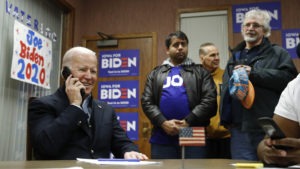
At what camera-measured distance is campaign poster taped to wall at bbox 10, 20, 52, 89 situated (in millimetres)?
3386

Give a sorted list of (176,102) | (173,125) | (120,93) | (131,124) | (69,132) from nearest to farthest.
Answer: (69,132)
(173,125)
(176,102)
(131,124)
(120,93)

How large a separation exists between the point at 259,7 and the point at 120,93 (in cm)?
197

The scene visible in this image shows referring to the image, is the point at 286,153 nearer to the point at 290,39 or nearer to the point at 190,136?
the point at 190,136

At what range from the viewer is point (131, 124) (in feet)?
14.7

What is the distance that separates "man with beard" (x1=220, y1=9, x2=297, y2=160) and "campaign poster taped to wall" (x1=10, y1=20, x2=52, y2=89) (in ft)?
6.32

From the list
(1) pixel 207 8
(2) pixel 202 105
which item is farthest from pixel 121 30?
(2) pixel 202 105

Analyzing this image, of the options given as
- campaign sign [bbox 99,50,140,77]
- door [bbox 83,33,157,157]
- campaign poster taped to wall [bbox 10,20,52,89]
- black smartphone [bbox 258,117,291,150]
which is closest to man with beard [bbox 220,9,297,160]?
black smartphone [bbox 258,117,291,150]

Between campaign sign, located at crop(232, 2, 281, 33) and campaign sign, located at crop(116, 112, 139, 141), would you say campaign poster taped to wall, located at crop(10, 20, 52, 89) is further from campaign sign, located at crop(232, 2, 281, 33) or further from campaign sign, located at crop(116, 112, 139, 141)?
campaign sign, located at crop(232, 2, 281, 33)

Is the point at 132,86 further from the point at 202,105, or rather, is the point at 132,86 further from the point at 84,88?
the point at 84,88

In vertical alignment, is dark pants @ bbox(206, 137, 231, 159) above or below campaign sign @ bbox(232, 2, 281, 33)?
below

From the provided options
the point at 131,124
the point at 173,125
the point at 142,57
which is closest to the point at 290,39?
the point at 142,57

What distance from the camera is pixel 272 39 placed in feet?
14.0

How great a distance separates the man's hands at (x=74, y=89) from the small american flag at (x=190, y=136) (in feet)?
2.14

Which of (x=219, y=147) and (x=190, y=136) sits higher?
(x=190, y=136)
